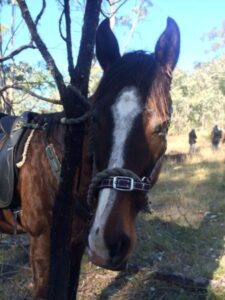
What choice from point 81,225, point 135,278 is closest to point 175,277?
point 135,278

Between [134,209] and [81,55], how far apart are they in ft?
2.66

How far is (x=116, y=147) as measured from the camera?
2.05 m

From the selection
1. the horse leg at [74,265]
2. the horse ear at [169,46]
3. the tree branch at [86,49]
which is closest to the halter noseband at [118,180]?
the tree branch at [86,49]

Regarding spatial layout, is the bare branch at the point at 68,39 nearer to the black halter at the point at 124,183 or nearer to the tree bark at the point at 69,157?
the tree bark at the point at 69,157

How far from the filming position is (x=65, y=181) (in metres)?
2.25

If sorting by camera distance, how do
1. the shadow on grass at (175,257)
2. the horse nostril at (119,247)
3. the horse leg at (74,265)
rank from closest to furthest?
the horse nostril at (119,247)
the horse leg at (74,265)
the shadow on grass at (175,257)

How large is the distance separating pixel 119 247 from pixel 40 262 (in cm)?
130

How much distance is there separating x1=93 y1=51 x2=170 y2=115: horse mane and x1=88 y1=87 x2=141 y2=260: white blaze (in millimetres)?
52

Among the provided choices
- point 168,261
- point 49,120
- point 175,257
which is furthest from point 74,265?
point 175,257

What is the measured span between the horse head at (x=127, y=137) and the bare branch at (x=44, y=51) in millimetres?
203

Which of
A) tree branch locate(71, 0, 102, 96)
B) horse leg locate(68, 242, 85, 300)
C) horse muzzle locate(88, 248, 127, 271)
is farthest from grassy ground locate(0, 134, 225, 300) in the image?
tree branch locate(71, 0, 102, 96)

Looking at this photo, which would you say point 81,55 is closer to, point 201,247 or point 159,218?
point 201,247

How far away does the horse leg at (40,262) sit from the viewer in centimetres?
304

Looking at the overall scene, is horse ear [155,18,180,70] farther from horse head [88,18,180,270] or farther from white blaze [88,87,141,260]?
white blaze [88,87,141,260]
